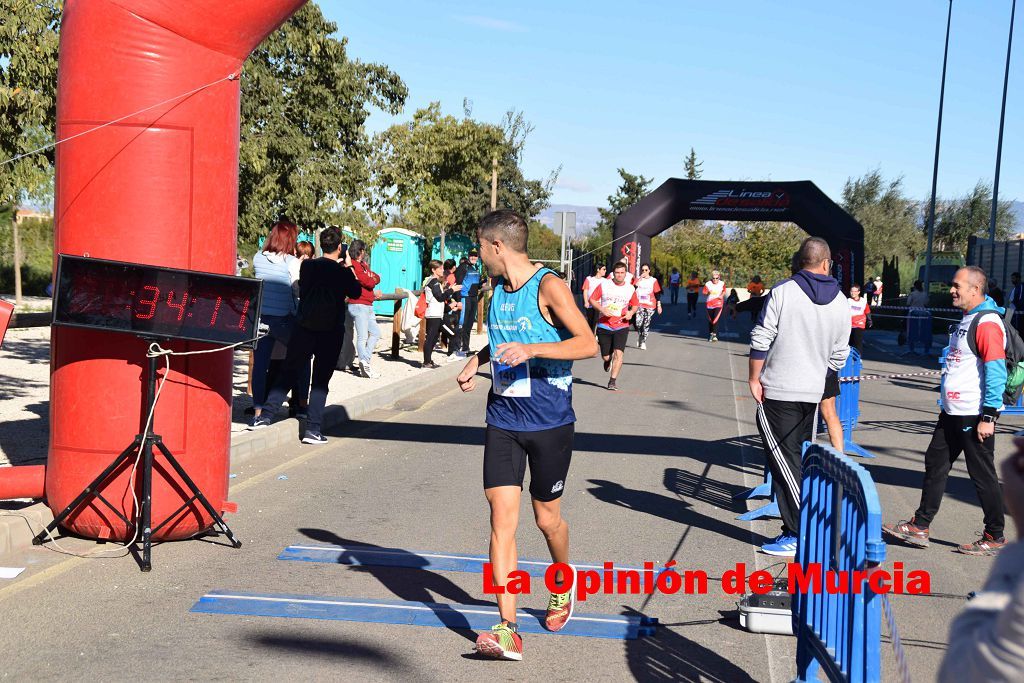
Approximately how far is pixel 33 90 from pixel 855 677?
9.03 meters

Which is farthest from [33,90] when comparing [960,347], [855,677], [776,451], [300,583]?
[855,677]

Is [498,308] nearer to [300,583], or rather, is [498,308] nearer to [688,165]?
[300,583]

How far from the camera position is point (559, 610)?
203 inches

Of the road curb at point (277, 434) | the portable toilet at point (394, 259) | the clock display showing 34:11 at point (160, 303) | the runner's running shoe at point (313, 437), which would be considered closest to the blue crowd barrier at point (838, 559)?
the clock display showing 34:11 at point (160, 303)

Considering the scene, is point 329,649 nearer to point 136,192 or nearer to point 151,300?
point 151,300

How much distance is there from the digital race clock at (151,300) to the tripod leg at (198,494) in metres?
0.66

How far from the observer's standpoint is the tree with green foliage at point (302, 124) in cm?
1828

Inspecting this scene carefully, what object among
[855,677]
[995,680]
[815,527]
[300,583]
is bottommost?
[300,583]

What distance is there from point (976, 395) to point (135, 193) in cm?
525

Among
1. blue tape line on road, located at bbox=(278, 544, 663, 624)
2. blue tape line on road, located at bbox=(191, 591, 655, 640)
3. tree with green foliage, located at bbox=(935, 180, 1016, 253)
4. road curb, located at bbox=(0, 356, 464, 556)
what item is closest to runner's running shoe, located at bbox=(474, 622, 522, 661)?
blue tape line on road, located at bbox=(191, 591, 655, 640)

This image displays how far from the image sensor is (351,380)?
50.0 feet

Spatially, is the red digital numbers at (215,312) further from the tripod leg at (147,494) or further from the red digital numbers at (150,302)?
the tripod leg at (147,494)

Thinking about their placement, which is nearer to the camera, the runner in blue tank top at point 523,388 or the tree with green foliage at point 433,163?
the runner in blue tank top at point 523,388

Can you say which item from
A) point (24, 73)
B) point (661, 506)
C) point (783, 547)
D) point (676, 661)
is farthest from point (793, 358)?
point (24, 73)
